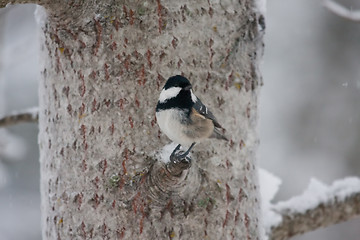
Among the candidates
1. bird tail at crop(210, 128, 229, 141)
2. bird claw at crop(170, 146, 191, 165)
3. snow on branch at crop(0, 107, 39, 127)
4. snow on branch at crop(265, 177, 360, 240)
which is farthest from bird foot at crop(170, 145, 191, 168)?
snow on branch at crop(0, 107, 39, 127)

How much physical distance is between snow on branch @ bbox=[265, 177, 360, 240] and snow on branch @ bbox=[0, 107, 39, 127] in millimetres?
1092

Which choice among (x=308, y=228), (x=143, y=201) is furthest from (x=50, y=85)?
(x=308, y=228)

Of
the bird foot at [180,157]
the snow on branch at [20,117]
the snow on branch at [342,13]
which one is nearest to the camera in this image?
the bird foot at [180,157]

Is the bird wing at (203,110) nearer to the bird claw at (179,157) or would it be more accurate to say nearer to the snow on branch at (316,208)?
the bird claw at (179,157)

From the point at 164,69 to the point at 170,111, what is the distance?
0.17m

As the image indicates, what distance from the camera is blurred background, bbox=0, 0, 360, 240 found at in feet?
24.6

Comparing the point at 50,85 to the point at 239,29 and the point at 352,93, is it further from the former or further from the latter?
the point at 352,93

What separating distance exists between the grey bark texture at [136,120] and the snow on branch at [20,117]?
1.59 ft

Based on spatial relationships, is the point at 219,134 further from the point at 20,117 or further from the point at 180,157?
the point at 20,117

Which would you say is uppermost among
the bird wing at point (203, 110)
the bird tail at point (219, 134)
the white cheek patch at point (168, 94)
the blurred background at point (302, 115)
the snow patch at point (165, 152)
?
the blurred background at point (302, 115)

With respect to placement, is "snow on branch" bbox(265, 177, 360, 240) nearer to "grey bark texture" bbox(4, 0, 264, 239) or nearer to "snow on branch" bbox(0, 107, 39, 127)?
"grey bark texture" bbox(4, 0, 264, 239)

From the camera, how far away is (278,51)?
819cm

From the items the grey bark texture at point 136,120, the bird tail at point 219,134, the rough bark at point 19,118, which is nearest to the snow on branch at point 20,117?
the rough bark at point 19,118

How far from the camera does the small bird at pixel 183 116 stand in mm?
1560
